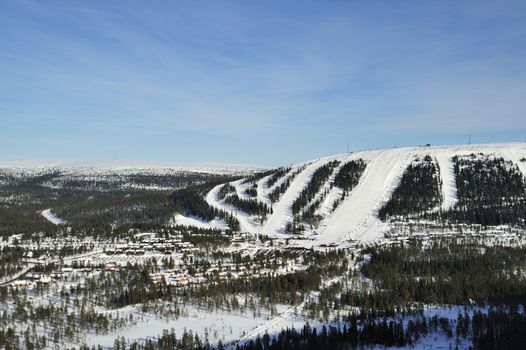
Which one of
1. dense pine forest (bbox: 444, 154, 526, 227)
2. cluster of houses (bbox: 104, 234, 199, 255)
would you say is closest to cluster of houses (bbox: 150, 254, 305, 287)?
cluster of houses (bbox: 104, 234, 199, 255)

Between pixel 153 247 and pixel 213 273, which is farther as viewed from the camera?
pixel 153 247

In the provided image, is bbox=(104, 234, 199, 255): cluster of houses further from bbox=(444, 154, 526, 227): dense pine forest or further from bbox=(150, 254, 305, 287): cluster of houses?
bbox=(444, 154, 526, 227): dense pine forest

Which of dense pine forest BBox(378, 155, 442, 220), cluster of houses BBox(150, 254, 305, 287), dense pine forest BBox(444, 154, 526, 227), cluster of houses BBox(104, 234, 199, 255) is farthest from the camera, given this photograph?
dense pine forest BBox(378, 155, 442, 220)

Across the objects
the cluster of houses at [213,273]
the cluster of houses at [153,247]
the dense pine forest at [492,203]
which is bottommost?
the cluster of houses at [213,273]

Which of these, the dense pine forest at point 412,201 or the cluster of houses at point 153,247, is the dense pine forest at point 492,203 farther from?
Result: the cluster of houses at point 153,247

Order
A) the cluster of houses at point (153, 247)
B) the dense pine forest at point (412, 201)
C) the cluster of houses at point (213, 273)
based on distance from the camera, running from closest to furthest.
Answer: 1. the cluster of houses at point (213, 273)
2. the cluster of houses at point (153, 247)
3. the dense pine forest at point (412, 201)

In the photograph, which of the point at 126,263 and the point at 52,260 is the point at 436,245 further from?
the point at 52,260

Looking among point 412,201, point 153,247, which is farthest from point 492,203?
point 153,247

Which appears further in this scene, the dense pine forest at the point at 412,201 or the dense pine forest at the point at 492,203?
the dense pine forest at the point at 412,201

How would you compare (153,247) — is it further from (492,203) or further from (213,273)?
(492,203)

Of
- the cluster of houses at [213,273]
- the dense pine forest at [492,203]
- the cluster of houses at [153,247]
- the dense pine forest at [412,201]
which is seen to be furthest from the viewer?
the dense pine forest at [412,201]

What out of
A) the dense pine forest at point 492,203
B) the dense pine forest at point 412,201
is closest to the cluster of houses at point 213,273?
the dense pine forest at point 412,201

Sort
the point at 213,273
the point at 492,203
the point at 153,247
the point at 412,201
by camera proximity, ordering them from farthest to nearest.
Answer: the point at 412,201 → the point at 492,203 → the point at 153,247 → the point at 213,273
